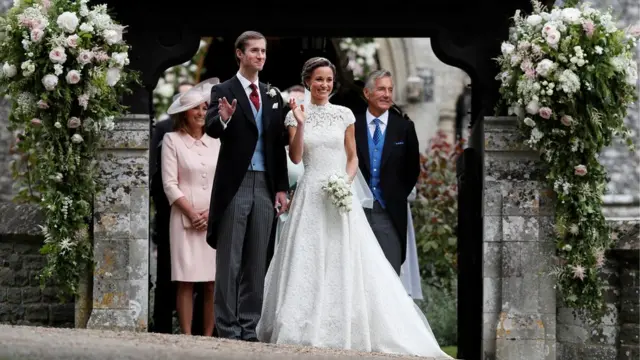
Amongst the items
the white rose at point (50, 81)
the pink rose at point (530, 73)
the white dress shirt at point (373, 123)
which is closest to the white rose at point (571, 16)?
the pink rose at point (530, 73)

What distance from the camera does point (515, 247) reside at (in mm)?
10680

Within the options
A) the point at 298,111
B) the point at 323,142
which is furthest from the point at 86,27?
the point at 323,142

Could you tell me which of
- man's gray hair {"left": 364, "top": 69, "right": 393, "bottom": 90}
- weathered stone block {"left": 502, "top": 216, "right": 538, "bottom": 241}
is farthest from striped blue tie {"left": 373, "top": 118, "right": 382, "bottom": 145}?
weathered stone block {"left": 502, "top": 216, "right": 538, "bottom": 241}

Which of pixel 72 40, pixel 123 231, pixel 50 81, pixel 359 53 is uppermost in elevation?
pixel 359 53

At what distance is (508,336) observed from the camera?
1053cm

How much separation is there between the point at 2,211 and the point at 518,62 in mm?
4033

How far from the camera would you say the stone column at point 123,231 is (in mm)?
10438

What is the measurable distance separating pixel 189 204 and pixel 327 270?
65.0 inches

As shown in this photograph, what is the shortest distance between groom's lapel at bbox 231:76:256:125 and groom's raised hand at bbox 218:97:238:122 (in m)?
0.19

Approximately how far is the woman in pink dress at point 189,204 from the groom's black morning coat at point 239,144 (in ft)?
4.65

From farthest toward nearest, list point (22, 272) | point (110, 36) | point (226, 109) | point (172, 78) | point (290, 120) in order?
point (172, 78) < point (22, 272) < point (110, 36) < point (290, 120) < point (226, 109)

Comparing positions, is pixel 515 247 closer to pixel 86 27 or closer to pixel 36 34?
pixel 86 27

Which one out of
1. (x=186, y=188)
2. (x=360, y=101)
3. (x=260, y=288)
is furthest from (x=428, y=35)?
(x=360, y=101)

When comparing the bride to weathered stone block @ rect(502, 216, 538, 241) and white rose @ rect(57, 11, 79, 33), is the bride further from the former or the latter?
white rose @ rect(57, 11, 79, 33)
